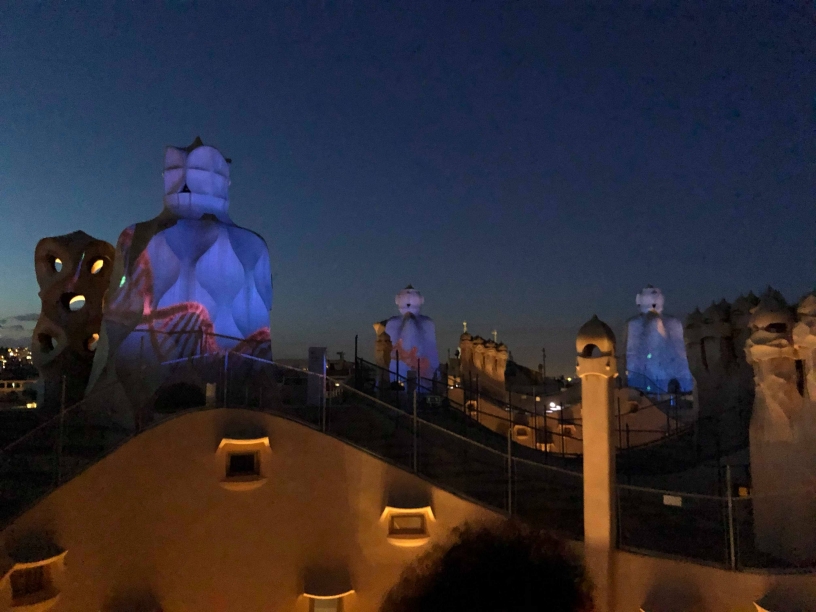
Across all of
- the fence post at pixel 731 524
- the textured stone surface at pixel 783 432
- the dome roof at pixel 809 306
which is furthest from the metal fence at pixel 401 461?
the dome roof at pixel 809 306

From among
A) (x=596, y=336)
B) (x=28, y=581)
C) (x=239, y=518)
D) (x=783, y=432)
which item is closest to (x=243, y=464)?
(x=239, y=518)

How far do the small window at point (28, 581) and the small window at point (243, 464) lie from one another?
2189 mm

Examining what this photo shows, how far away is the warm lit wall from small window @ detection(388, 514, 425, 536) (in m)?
0.14

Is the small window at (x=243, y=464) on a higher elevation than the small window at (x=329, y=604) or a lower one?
higher

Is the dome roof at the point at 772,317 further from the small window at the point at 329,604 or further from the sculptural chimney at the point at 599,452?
the small window at the point at 329,604

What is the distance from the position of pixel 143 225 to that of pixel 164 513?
271 inches

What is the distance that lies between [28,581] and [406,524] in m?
4.25

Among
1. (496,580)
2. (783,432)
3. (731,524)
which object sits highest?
(783,432)

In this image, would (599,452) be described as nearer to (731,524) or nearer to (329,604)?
(731,524)

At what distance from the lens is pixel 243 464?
24.5ft

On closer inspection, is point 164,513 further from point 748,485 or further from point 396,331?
point 396,331

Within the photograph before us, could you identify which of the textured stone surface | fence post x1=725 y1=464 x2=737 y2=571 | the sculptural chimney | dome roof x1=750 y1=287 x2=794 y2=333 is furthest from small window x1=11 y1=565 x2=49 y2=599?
dome roof x1=750 y1=287 x2=794 y2=333

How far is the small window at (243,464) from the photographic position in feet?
24.3

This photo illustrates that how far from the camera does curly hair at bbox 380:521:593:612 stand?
3250 mm
